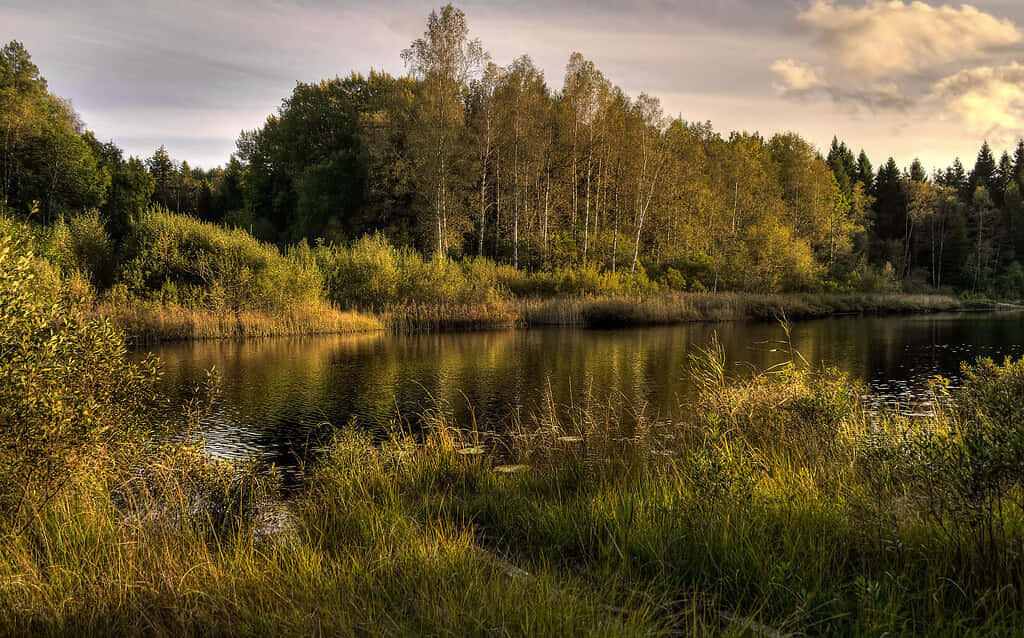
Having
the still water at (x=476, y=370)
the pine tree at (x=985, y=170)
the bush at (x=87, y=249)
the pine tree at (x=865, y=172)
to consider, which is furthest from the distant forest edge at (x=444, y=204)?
the pine tree at (x=985, y=170)

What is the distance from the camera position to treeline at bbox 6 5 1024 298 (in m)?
39.0

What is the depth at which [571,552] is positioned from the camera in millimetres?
4848

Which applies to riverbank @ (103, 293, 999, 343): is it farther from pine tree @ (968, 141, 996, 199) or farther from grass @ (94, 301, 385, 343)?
pine tree @ (968, 141, 996, 199)

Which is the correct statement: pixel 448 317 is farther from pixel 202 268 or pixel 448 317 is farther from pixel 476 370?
pixel 476 370

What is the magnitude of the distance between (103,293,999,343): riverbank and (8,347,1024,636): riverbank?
18002mm

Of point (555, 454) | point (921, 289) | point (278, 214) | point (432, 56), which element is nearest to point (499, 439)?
point (555, 454)

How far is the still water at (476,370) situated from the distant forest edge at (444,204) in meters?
5.76

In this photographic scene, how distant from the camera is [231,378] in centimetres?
1644

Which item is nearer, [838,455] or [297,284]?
[838,455]

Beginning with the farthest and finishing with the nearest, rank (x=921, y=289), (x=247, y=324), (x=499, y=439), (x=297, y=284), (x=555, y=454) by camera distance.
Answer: (x=921, y=289) → (x=297, y=284) → (x=247, y=324) → (x=499, y=439) → (x=555, y=454)

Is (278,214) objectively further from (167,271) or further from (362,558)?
(362,558)

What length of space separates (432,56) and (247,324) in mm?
20227

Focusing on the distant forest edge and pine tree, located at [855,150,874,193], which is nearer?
the distant forest edge

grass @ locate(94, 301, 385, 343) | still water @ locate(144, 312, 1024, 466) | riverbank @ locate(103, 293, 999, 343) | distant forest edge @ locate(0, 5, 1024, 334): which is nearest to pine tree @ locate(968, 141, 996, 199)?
distant forest edge @ locate(0, 5, 1024, 334)
